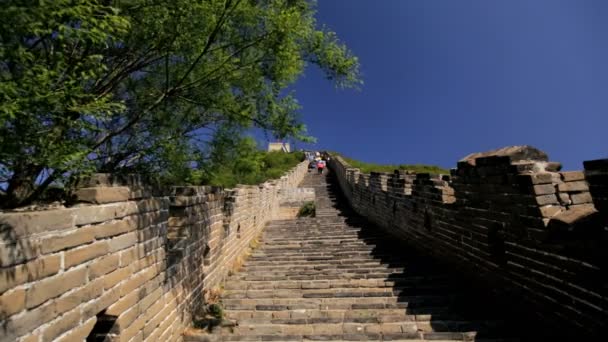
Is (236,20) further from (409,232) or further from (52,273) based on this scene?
(409,232)

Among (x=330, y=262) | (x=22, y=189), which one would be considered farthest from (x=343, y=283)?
(x=22, y=189)

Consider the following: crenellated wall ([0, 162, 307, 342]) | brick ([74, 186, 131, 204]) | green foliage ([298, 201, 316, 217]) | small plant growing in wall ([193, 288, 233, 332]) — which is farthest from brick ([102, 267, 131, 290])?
green foliage ([298, 201, 316, 217])

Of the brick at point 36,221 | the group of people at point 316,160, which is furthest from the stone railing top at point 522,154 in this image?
the group of people at point 316,160

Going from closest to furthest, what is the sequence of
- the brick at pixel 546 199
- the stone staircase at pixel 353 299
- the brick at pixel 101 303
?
the brick at pixel 101 303 < the brick at pixel 546 199 < the stone staircase at pixel 353 299

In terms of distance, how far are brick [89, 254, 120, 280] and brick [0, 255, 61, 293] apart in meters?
0.36

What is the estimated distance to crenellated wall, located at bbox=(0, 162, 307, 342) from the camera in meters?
1.74

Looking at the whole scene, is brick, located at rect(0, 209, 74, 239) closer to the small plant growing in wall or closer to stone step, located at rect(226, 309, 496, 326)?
the small plant growing in wall

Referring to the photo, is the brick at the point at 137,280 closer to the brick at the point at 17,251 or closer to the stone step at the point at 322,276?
the brick at the point at 17,251

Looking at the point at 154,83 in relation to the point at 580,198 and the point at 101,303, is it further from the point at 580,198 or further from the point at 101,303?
the point at 580,198

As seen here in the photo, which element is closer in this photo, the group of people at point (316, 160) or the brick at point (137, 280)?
the brick at point (137, 280)

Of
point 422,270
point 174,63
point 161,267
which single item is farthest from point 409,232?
point 174,63

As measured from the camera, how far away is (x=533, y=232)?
10.7ft

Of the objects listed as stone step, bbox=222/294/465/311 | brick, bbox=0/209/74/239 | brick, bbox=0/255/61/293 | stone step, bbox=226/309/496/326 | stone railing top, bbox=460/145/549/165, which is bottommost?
stone step, bbox=226/309/496/326

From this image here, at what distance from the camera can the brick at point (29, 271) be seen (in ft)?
5.33
